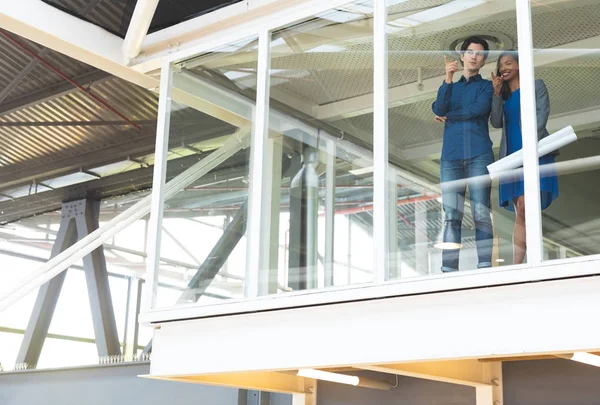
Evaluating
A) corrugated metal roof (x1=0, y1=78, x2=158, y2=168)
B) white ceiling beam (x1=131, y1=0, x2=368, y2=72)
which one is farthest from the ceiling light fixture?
corrugated metal roof (x1=0, y1=78, x2=158, y2=168)

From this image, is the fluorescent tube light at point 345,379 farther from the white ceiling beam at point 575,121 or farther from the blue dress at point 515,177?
the white ceiling beam at point 575,121

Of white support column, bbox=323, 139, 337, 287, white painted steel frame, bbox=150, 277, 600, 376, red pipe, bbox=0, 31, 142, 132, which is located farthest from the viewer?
red pipe, bbox=0, 31, 142, 132

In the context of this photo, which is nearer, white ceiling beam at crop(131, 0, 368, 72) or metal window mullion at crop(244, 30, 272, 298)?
metal window mullion at crop(244, 30, 272, 298)

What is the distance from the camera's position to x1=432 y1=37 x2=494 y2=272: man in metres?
6.38

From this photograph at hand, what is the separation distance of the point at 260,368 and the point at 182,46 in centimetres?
376

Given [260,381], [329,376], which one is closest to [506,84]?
[329,376]

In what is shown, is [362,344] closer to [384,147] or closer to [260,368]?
[260,368]

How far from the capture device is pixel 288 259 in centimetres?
744

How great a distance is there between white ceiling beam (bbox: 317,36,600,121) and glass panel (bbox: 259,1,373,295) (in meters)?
0.01

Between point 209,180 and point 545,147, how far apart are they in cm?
327

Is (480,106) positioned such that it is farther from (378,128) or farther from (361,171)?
(361,171)

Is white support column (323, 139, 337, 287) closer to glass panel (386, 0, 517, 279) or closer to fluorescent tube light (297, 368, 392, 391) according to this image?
glass panel (386, 0, 517, 279)

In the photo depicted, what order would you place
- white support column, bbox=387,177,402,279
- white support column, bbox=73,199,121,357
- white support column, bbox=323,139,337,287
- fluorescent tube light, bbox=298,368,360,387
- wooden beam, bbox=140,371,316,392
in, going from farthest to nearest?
white support column, bbox=73,199,121,357
wooden beam, bbox=140,371,316,392
fluorescent tube light, bbox=298,368,360,387
white support column, bbox=323,139,337,287
white support column, bbox=387,177,402,279

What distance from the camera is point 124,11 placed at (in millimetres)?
10219
